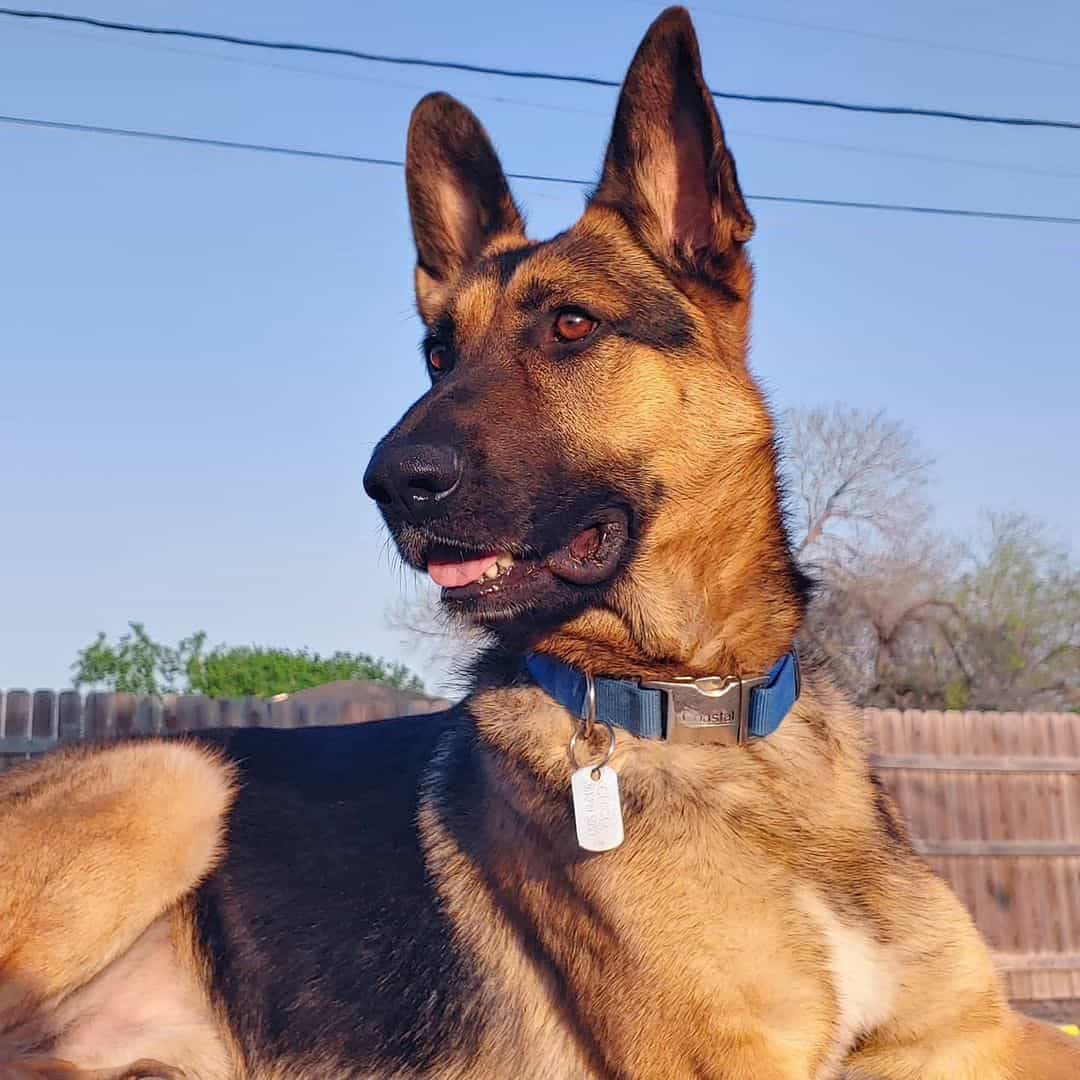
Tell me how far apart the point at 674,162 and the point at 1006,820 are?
923 cm

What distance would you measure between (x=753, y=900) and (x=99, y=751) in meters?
2.31

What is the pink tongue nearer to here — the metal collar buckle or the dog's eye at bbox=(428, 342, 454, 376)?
the metal collar buckle

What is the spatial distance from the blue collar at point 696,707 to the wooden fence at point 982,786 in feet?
25.8

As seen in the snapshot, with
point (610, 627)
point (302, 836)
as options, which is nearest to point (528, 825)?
point (610, 627)

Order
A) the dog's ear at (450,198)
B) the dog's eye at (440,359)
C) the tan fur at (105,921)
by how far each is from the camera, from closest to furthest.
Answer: the tan fur at (105,921) → the dog's eye at (440,359) → the dog's ear at (450,198)

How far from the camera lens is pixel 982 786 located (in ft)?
36.6

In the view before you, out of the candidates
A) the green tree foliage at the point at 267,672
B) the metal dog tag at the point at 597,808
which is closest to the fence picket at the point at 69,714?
the metal dog tag at the point at 597,808

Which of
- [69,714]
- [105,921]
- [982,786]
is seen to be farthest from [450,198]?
[982,786]

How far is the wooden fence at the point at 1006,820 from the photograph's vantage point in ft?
35.6

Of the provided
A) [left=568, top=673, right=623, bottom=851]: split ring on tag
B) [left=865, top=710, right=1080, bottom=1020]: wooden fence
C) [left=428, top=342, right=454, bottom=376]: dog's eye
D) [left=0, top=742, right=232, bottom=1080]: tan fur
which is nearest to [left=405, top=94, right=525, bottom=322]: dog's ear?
[left=428, top=342, right=454, bottom=376]: dog's eye

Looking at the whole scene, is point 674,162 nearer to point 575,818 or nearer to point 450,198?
point 450,198

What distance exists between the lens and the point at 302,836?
3.63m

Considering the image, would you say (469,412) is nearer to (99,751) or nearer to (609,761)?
(609,761)

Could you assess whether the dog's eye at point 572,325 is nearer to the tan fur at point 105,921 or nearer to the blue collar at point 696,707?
the blue collar at point 696,707
